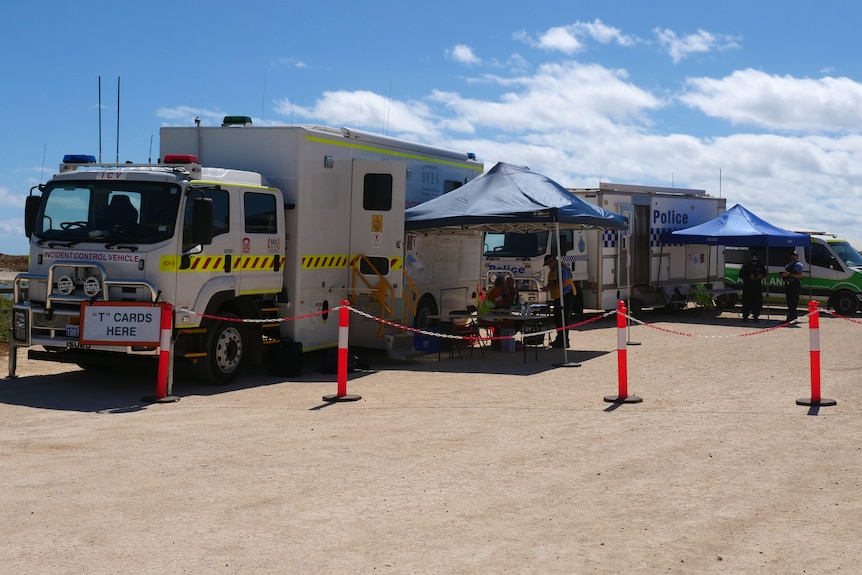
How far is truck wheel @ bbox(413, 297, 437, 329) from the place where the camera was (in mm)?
16367

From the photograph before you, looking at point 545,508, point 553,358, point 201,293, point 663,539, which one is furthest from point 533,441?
point 553,358

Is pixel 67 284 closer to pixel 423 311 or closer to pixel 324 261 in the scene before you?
pixel 324 261

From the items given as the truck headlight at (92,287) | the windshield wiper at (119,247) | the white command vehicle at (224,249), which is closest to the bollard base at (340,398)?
the white command vehicle at (224,249)

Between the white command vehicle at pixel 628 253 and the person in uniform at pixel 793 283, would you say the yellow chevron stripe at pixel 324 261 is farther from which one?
the person in uniform at pixel 793 283

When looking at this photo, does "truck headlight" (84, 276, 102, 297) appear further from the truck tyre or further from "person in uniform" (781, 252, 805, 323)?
"person in uniform" (781, 252, 805, 323)

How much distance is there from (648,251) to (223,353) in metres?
14.5

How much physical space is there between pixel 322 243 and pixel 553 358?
4208 millimetres

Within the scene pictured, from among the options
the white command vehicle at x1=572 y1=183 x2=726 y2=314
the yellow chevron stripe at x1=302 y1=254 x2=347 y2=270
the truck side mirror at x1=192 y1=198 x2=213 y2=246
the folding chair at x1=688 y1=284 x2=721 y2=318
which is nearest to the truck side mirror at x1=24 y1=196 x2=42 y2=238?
the truck side mirror at x1=192 y1=198 x2=213 y2=246

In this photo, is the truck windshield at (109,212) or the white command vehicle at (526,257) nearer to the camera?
the truck windshield at (109,212)

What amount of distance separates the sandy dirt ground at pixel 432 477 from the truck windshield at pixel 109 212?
72.5 inches

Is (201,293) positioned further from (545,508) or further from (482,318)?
(545,508)

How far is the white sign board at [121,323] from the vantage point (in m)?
11.5

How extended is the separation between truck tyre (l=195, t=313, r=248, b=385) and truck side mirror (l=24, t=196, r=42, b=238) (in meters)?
2.55

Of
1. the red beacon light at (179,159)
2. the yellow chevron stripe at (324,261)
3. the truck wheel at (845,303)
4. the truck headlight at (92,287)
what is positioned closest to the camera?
the truck headlight at (92,287)
